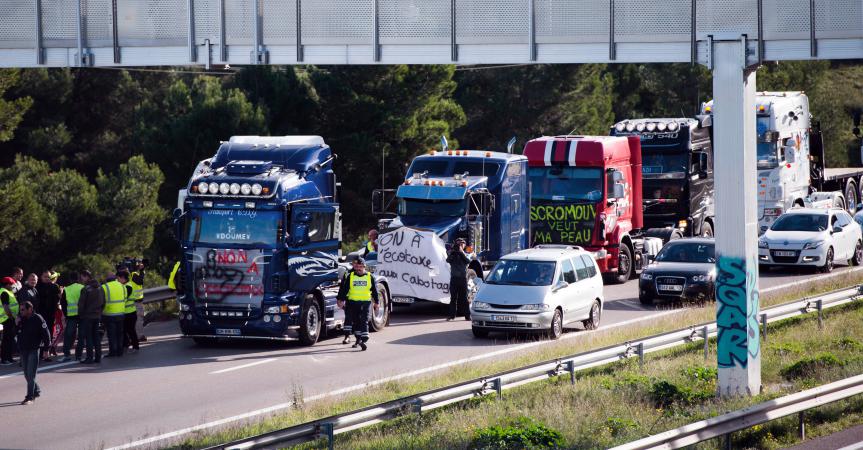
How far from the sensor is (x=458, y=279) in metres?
25.5

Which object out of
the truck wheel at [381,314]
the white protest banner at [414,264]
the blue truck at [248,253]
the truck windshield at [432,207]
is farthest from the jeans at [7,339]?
the truck windshield at [432,207]

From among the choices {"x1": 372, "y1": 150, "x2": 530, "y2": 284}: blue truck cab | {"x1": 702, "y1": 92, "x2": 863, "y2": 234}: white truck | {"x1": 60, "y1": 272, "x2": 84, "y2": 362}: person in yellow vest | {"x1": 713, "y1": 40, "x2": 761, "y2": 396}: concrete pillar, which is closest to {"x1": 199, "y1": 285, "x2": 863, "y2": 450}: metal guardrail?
{"x1": 713, "y1": 40, "x2": 761, "y2": 396}: concrete pillar

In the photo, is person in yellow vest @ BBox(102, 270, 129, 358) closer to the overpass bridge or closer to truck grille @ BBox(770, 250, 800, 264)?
the overpass bridge

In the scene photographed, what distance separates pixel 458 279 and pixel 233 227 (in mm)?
5365

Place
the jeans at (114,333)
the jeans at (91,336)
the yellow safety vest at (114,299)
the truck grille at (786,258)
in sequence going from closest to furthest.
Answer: the jeans at (91,336) < the yellow safety vest at (114,299) < the jeans at (114,333) < the truck grille at (786,258)

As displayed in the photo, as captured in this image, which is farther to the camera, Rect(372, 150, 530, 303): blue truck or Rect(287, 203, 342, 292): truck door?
Rect(372, 150, 530, 303): blue truck

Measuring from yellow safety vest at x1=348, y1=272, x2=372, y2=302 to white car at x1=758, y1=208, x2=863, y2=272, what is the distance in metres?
13.9

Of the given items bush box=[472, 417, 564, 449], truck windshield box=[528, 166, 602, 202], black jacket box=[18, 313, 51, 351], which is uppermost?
truck windshield box=[528, 166, 602, 202]

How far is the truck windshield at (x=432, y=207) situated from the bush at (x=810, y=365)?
9.81 metres

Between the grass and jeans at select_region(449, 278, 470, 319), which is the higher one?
jeans at select_region(449, 278, 470, 319)

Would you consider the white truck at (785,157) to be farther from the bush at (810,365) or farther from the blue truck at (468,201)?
the bush at (810,365)

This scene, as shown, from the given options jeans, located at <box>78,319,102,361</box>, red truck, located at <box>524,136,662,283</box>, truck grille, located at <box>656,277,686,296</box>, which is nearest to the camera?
jeans, located at <box>78,319,102,361</box>

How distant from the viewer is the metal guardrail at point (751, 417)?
39.9 ft

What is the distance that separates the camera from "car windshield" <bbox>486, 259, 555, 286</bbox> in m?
23.0
